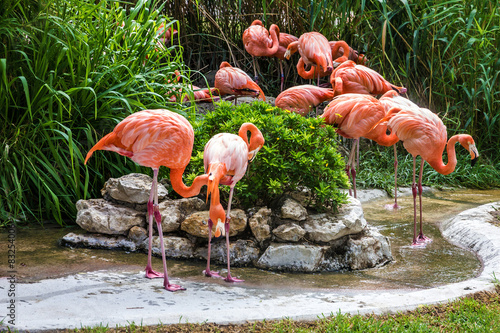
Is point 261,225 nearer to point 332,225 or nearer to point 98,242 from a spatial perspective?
point 332,225

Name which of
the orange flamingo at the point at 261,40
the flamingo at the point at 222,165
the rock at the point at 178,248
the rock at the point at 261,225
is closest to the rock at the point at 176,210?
the rock at the point at 178,248

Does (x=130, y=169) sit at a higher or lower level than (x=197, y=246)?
higher

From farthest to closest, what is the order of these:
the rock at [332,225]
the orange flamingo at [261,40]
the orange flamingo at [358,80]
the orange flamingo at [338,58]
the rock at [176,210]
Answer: the orange flamingo at [261,40]
the orange flamingo at [338,58]
the orange flamingo at [358,80]
the rock at [176,210]
the rock at [332,225]

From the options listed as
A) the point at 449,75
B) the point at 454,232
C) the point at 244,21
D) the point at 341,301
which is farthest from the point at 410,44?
the point at 341,301

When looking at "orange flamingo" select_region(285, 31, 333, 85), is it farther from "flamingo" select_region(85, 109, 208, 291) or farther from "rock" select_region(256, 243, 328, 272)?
"flamingo" select_region(85, 109, 208, 291)

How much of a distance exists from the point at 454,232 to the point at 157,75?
3128 mm

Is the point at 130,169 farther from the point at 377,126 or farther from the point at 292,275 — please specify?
the point at 377,126

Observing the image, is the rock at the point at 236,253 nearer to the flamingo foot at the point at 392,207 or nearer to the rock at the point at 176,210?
the rock at the point at 176,210

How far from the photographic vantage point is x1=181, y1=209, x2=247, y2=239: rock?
3941 millimetres

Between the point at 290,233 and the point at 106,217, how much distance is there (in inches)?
57.4

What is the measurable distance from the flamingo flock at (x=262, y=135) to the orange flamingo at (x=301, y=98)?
0.04 ft

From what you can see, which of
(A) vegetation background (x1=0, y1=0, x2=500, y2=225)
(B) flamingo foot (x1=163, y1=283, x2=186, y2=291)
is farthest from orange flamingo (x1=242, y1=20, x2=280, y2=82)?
(B) flamingo foot (x1=163, y1=283, x2=186, y2=291)

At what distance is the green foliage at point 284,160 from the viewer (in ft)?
13.5

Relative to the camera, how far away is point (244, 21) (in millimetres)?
8922
